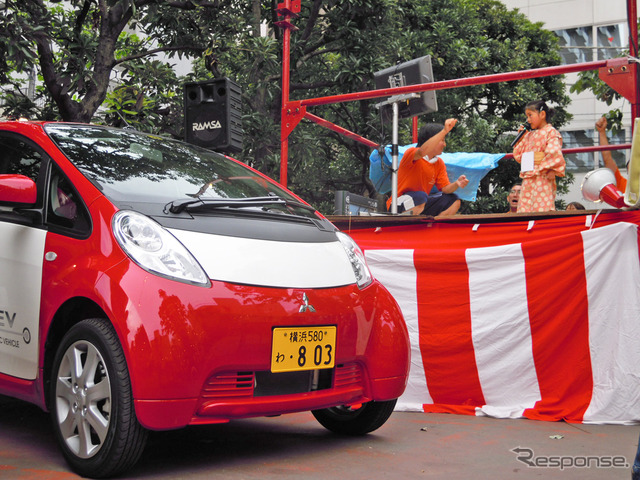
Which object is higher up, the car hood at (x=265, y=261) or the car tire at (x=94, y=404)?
the car hood at (x=265, y=261)

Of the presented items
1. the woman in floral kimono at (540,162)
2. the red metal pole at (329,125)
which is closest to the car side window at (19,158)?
the red metal pole at (329,125)

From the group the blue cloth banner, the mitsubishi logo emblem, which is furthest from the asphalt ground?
the blue cloth banner

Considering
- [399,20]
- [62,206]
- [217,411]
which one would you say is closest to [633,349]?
[217,411]

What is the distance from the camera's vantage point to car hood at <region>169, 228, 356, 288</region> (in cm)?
306

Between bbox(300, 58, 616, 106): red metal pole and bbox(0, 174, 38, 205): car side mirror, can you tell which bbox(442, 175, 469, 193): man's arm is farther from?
bbox(0, 174, 38, 205): car side mirror

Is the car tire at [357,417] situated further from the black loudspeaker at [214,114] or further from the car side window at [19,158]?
the black loudspeaker at [214,114]

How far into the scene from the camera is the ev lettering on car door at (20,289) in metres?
3.36

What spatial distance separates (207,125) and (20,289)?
13.5ft

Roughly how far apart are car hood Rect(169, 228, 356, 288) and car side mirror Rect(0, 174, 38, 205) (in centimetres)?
80

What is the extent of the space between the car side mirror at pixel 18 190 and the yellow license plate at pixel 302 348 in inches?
52.5

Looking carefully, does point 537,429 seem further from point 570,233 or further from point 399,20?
point 399,20

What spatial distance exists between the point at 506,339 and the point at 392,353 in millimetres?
1550

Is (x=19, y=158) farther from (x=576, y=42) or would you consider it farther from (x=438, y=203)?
(x=576, y=42)

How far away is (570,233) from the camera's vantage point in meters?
4.71
